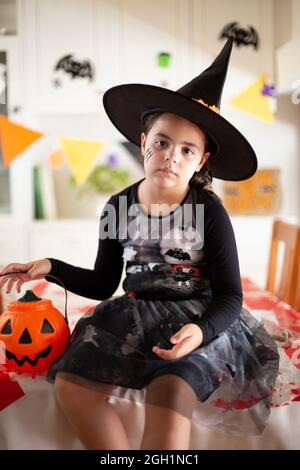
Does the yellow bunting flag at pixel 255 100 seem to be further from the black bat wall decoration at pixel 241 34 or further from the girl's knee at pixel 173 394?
the girl's knee at pixel 173 394

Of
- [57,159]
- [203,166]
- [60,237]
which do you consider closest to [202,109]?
[203,166]

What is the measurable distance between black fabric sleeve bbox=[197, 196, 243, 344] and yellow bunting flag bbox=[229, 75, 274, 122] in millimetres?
1775

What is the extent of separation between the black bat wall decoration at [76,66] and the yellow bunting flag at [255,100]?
73cm

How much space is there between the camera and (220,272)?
792mm

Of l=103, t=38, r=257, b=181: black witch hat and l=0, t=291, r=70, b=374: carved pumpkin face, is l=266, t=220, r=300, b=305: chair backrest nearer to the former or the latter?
l=103, t=38, r=257, b=181: black witch hat

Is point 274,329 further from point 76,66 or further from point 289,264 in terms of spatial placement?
point 76,66

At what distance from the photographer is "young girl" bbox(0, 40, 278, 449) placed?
633 millimetres

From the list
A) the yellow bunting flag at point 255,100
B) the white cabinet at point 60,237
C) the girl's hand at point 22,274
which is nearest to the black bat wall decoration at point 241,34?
the yellow bunting flag at point 255,100

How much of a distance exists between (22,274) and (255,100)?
80.7 inches

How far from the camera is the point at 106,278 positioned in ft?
3.10

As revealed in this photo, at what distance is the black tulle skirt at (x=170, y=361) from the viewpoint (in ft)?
2.16

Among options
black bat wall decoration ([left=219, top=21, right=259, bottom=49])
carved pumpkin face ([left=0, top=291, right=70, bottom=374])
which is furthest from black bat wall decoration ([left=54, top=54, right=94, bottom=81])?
carved pumpkin face ([left=0, top=291, right=70, bottom=374])

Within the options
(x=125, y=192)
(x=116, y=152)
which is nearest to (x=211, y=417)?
(x=125, y=192)
